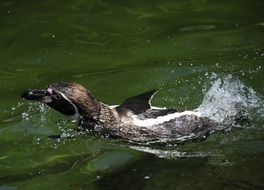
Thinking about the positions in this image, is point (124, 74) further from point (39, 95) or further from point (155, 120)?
point (39, 95)

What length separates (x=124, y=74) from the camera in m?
8.87

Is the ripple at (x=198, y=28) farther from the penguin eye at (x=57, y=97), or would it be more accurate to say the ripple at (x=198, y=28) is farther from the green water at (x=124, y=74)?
the penguin eye at (x=57, y=97)

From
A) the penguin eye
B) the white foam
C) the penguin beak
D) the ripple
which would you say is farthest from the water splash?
the ripple

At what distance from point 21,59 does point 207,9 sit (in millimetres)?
3255

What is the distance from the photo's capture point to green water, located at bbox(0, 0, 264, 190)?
627 centimetres

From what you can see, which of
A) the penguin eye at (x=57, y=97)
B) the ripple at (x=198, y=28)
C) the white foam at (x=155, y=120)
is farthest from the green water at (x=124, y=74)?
the penguin eye at (x=57, y=97)

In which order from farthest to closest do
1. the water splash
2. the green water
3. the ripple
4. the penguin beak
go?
the ripple, the water splash, the penguin beak, the green water

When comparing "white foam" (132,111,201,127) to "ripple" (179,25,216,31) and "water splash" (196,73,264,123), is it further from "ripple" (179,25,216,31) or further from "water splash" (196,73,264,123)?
"ripple" (179,25,216,31)

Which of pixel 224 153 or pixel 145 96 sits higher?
pixel 145 96

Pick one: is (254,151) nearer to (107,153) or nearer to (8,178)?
(107,153)

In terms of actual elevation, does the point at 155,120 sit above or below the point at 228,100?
above

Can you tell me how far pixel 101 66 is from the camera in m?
9.27

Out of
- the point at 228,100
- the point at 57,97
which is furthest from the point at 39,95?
the point at 228,100

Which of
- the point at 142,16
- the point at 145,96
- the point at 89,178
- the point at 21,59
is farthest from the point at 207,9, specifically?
the point at 89,178
